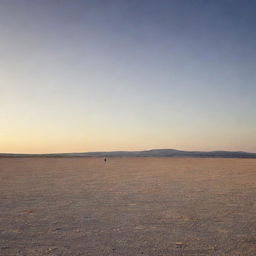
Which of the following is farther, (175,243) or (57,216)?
(57,216)

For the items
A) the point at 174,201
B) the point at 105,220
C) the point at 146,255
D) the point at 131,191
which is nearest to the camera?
the point at 146,255

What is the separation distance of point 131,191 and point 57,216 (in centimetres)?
666

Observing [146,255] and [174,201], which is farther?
[174,201]

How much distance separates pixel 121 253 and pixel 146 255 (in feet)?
1.81

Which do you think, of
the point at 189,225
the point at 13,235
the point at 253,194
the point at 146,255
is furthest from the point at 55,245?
the point at 253,194

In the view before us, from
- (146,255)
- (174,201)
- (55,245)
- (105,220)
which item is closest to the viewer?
(146,255)

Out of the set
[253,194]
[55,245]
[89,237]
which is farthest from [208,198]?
[55,245]

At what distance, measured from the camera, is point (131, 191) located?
16.5 m

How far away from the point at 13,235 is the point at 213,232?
17.4ft

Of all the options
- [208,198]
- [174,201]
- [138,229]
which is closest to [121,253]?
[138,229]

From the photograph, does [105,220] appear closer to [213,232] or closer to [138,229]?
[138,229]

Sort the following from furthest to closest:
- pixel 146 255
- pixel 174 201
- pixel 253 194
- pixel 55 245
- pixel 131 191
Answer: pixel 131 191, pixel 253 194, pixel 174 201, pixel 55 245, pixel 146 255

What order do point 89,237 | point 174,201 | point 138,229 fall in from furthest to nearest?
point 174,201
point 138,229
point 89,237

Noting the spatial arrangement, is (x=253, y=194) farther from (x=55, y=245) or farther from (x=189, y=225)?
(x=55, y=245)
